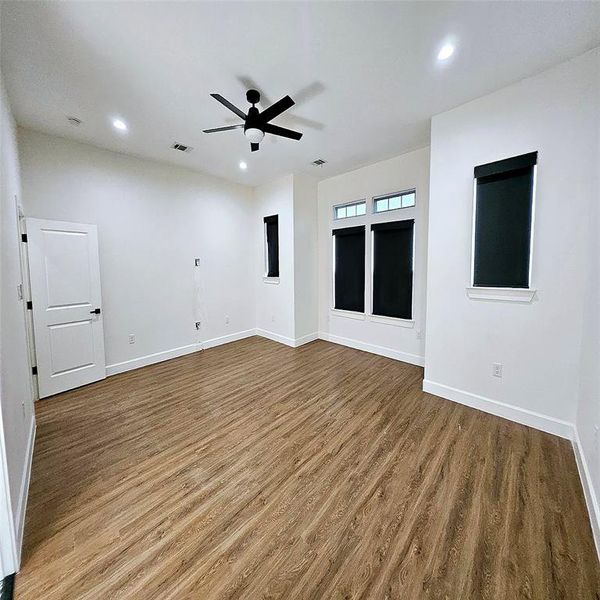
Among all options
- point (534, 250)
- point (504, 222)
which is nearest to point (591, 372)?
point (534, 250)

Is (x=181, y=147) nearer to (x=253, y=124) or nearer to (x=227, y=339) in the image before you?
(x=253, y=124)

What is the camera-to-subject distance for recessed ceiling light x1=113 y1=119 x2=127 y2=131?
302cm

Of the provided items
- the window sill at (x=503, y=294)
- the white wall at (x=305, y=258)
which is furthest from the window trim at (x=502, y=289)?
the white wall at (x=305, y=258)

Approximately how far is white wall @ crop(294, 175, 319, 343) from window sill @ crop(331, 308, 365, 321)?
0.43 metres

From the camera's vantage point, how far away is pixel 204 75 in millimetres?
2303

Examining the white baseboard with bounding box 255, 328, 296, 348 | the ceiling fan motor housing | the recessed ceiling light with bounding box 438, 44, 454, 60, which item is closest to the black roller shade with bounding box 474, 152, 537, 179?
the recessed ceiling light with bounding box 438, 44, 454, 60

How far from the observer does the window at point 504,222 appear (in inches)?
97.7

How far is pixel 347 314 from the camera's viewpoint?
501 cm

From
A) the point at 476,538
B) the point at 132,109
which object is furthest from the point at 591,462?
the point at 132,109

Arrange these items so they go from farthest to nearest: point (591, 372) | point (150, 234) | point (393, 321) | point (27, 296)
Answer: point (393, 321) < point (150, 234) < point (27, 296) < point (591, 372)

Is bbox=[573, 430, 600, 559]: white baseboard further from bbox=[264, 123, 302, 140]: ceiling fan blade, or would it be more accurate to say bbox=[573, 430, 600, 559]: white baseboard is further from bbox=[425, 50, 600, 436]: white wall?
bbox=[264, 123, 302, 140]: ceiling fan blade

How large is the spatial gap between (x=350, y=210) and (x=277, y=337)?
108 inches

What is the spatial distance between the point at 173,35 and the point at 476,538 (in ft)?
12.1

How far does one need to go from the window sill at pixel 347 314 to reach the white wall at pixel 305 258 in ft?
1.41
